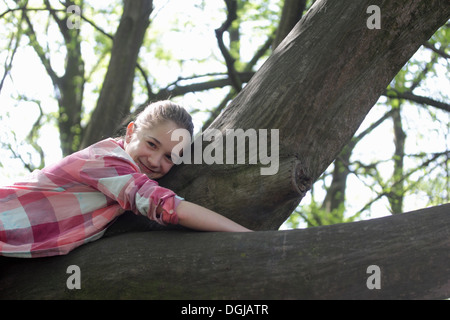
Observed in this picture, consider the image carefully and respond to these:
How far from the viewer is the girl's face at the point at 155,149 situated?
108 inches

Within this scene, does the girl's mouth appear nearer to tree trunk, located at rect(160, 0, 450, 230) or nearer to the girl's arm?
tree trunk, located at rect(160, 0, 450, 230)

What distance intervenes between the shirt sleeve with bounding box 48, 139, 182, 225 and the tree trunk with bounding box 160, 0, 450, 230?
0.31 meters

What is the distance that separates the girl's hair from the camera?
2.81 meters

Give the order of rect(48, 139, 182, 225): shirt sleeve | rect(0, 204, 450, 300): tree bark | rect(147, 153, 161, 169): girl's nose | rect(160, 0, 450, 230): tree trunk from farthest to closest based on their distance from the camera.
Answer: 1. rect(147, 153, 161, 169): girl's nose
2. rect(160, 0, 450, 230): tree trunk
3. rect(48, 139, 182, 225): shirt sleeve
4. rect(0, 204, 450, 300): tree bark

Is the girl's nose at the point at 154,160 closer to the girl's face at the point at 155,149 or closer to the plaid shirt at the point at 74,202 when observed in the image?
the girl's face at the point at 155,149

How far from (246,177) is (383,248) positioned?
2.60ft

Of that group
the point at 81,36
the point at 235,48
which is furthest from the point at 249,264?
the point at 235,48

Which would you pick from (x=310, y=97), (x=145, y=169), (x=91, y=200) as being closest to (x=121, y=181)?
(x=91, y=200)

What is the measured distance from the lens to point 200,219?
7.72ft

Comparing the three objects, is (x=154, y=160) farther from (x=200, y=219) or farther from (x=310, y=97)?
(x=310, y=97)

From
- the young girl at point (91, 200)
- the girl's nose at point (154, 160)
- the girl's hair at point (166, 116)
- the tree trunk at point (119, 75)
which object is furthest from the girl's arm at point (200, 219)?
the tree trunk at point (119, 75)

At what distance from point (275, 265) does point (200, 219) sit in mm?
475

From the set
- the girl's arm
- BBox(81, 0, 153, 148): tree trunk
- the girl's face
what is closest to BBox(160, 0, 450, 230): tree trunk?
the girl's face
